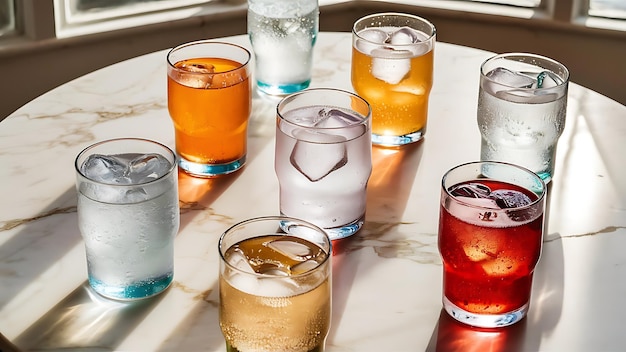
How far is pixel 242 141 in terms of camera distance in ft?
4.99

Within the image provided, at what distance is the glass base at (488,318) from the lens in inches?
44.1

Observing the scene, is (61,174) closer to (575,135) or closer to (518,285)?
(518,285)

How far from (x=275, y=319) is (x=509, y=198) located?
1.09ft

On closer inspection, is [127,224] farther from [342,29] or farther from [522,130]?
[342,29]

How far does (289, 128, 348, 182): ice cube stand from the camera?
127 centimetres

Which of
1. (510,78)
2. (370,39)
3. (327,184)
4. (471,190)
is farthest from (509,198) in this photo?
(370,39)

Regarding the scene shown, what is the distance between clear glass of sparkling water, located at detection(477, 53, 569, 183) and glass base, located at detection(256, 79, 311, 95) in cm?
43

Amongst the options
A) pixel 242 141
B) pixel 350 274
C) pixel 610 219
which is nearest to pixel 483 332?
pixel 350 274

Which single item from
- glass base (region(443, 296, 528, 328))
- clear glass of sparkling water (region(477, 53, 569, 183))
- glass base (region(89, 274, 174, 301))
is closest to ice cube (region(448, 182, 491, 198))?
glass base (region(443, 296, 528, 328))

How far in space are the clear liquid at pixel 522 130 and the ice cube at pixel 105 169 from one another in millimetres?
566

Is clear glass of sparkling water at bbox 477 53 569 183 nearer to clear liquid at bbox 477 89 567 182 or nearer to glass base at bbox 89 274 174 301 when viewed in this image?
clear liquid at bbox 477 89 567 182

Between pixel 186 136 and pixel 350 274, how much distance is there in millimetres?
410

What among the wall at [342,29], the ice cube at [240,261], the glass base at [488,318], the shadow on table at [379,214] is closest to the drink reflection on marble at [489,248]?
the glass base at [488,318]

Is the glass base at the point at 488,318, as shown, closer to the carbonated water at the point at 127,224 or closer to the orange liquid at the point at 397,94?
the carbonated water at the point at 127,224
